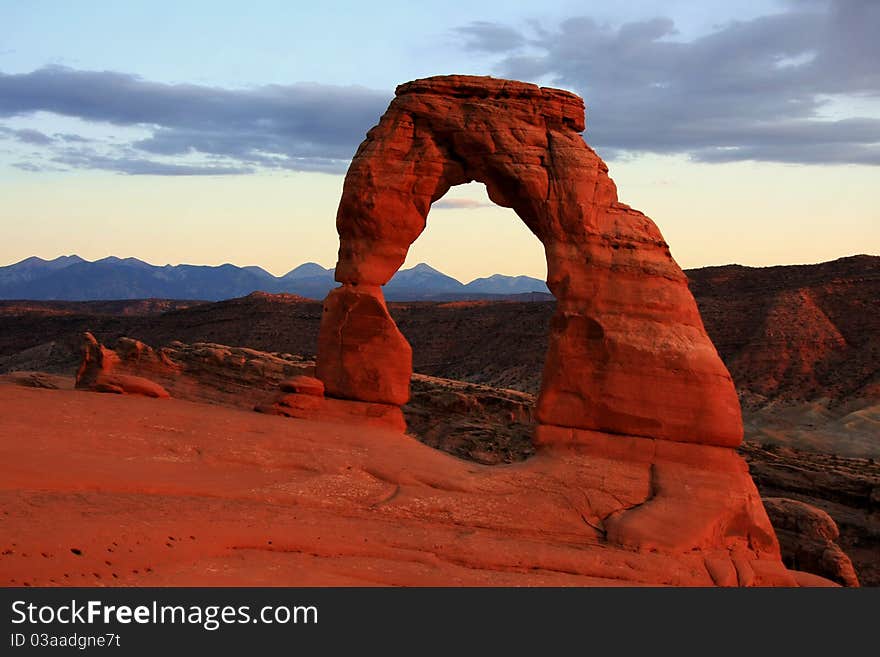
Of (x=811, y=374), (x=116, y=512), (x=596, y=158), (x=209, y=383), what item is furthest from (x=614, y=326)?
(x=811, y=374)

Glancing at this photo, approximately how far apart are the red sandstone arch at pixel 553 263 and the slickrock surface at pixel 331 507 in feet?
2.87

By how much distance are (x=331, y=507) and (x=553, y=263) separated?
19.8ft

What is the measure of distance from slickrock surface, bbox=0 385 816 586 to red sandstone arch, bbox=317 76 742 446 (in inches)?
34.5

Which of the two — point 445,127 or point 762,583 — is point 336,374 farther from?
point 762,583

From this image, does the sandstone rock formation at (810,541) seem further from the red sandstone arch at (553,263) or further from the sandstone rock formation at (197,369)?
the sandstone rock formation at (197,369)

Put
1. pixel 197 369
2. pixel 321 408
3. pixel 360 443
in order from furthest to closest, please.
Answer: pixel 197 369 → pixel 321 408 → pixel 360 443

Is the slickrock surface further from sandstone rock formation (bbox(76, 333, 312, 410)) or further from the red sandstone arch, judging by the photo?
sandstone rock formation (bbox(76, 333, 312, 410))

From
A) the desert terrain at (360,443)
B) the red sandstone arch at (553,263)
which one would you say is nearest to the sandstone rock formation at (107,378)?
the desert terrain at (360,443)

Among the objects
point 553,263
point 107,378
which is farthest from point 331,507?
point 107,378

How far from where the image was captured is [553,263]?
1761 cm

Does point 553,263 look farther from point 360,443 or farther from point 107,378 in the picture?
point 107,378

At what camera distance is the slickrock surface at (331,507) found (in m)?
11.9

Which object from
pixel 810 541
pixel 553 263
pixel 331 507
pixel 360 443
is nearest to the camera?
pixel 331 507

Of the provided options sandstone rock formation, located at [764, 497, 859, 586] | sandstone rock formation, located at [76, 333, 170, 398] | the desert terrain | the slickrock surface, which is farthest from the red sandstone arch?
sandstone rock formation, located at [764, 497, 859, 586]
